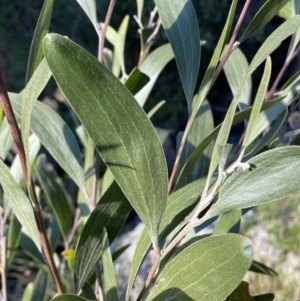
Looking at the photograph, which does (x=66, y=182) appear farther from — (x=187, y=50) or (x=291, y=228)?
(x=187, y=50)

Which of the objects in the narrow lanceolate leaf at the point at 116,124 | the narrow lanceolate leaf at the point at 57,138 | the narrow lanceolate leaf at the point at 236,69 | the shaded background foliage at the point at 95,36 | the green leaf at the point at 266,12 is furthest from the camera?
the shaded background foliage at the point at 95,36

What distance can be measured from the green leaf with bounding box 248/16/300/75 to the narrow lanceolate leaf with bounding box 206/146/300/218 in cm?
7

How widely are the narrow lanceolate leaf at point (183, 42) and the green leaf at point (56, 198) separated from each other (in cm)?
30

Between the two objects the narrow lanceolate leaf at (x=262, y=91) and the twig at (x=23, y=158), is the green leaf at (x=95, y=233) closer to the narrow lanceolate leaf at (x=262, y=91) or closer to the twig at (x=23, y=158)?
the twig at (x=23, y=158)

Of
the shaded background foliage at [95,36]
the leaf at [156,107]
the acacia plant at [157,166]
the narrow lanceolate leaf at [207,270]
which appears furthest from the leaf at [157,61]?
the shaded background foliage at [95,36]

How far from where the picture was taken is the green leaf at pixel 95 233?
43 centimetres

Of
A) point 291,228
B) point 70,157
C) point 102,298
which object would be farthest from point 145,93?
point 291,228

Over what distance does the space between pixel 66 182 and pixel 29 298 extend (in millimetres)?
2250

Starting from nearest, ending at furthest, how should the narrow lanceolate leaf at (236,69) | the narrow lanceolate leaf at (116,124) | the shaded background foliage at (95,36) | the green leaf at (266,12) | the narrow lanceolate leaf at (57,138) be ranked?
the narrow lanceolate leaf at (116,124) → the green leaf at (266,12) → the narrow lanceolate leaf at (57,138) → the narrow lanceolate leaf at (236,69) → the shaded background foliage at (95,36)

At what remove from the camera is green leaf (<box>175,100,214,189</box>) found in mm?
549

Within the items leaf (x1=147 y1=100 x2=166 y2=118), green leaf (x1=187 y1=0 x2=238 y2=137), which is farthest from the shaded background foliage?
green leaf (x1=187 y1=0 x2=238 y2=137)

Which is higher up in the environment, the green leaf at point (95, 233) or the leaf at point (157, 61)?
the leaf at point (157, 61)

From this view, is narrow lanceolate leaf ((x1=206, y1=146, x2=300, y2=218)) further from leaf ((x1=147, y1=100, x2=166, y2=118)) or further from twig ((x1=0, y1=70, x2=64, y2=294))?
leaf ((x1=147, y1=100, x2=166, y2=118))

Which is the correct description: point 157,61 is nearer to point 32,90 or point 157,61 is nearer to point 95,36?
point 32,90
